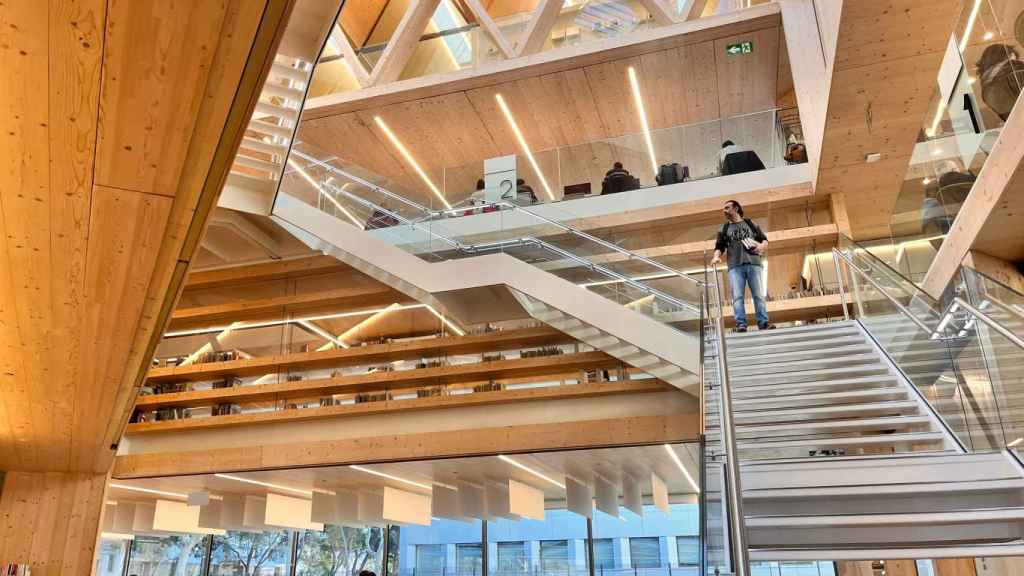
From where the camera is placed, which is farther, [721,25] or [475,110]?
[475,110]

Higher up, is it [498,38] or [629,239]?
[498,38]

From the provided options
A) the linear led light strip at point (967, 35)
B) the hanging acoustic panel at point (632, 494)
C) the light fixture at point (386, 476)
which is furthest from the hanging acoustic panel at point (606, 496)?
the linear led light strip at point (967, 35)

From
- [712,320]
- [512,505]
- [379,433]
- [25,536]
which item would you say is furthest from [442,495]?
[712,320]

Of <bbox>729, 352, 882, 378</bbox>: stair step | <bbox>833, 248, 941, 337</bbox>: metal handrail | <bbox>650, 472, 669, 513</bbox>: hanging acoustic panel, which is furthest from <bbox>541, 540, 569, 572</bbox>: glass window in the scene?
<bbox>729, 352, 882, 378</bbox>: stair step

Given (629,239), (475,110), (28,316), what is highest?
(475,110)

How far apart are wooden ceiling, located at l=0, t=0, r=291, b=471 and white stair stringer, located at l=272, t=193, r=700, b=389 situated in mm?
3911

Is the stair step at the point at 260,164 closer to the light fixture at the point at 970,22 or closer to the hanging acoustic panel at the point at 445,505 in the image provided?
the hanging acoustic panel at the point at 445,505

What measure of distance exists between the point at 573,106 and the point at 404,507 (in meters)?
6.56

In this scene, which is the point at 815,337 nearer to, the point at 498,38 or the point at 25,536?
the point at 498,38

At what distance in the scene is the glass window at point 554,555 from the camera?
14164 mm

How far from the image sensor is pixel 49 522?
28.8 feet

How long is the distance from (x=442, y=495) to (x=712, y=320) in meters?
6.97

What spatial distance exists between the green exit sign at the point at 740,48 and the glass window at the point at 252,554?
12241 mm

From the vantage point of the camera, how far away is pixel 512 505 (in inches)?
411
